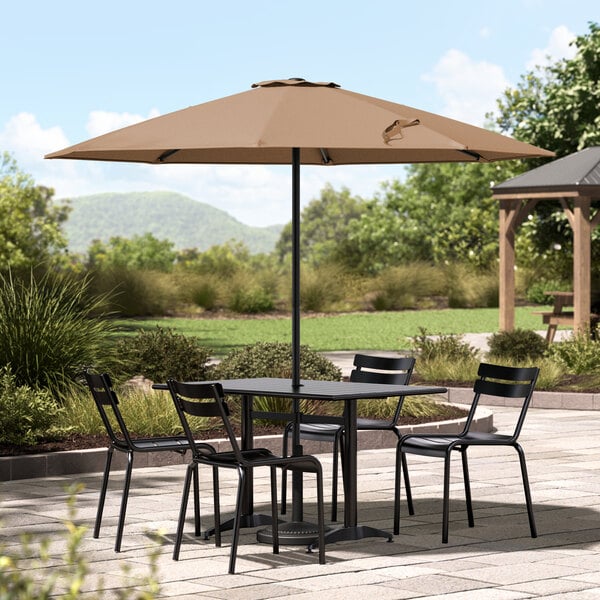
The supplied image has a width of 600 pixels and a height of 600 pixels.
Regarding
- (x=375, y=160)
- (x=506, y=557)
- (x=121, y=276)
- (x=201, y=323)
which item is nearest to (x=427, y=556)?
(x=506, y=557)

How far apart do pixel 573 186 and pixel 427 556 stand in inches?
468

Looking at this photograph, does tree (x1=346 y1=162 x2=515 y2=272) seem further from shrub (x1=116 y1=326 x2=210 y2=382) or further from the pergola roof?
shrub (x1=116 y1=326 x2=210 y2=382)

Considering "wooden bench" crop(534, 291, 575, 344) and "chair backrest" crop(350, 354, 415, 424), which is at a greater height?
"wooden bench" crop(534, 291, 575, 344)

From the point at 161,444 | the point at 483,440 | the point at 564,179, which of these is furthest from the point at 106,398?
the point at 564,179

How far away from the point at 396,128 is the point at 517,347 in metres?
9.19

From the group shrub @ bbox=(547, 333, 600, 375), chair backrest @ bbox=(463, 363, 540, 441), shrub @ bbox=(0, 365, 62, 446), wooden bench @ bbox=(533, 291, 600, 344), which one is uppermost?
wooden bench @ bbox=(533, 291, 600, 344)

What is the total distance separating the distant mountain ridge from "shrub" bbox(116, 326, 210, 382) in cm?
14241

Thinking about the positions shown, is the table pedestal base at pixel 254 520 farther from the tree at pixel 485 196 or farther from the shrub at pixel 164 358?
the tree at pixel 485 196

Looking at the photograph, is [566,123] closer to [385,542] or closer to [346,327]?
[346,327]

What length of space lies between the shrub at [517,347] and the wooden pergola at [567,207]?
4.36ft

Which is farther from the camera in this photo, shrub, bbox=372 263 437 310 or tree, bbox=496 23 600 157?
shrub, bbox=372 263 437 310

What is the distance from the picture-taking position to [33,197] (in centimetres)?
4069

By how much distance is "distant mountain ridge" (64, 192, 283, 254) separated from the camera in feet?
526

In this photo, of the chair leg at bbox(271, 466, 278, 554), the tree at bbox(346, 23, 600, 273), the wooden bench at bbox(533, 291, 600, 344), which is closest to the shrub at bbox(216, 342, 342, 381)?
the chair leg at bbox(271, 466, 278, 554)
